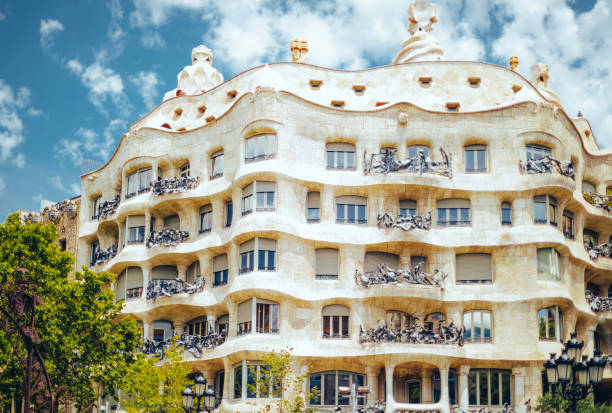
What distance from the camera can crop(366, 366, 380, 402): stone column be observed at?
149 feet

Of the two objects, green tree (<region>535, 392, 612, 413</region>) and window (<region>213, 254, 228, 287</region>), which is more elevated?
window (<region>213, 254, 228, 287</region>)

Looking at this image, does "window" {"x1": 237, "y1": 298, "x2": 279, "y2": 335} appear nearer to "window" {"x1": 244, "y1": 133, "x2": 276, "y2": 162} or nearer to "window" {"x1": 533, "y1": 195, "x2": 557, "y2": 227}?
"window" {"x1": 244, "y1": 133, "x2": 276, "y2": 162}

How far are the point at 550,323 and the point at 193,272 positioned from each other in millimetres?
18997

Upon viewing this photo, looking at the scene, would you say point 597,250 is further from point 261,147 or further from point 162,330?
point 162,330

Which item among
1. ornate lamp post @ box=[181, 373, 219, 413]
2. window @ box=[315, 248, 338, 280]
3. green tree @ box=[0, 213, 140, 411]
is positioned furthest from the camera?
window @ box=[315, 248, 338, 280]

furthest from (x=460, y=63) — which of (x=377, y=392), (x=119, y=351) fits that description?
(x=119, y=351)

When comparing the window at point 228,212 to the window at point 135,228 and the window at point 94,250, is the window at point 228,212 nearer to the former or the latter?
the window at point 135,228

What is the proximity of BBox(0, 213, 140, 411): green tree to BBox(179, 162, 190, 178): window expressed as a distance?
9100mm

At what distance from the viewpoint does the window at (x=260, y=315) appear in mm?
45031

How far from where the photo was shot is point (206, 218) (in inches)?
2005

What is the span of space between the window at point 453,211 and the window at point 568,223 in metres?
5.51

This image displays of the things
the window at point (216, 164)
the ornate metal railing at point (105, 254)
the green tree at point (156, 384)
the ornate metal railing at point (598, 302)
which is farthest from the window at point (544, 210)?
the ornate metal railing at point (105, 254)

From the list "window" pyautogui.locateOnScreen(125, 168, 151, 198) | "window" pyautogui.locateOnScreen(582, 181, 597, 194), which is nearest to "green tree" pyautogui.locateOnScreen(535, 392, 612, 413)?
"window" pyautogui.locateOnScreen(582, 181, 597, 194)

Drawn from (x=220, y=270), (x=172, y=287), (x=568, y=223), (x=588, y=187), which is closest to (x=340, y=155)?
(x=220, y=270)
